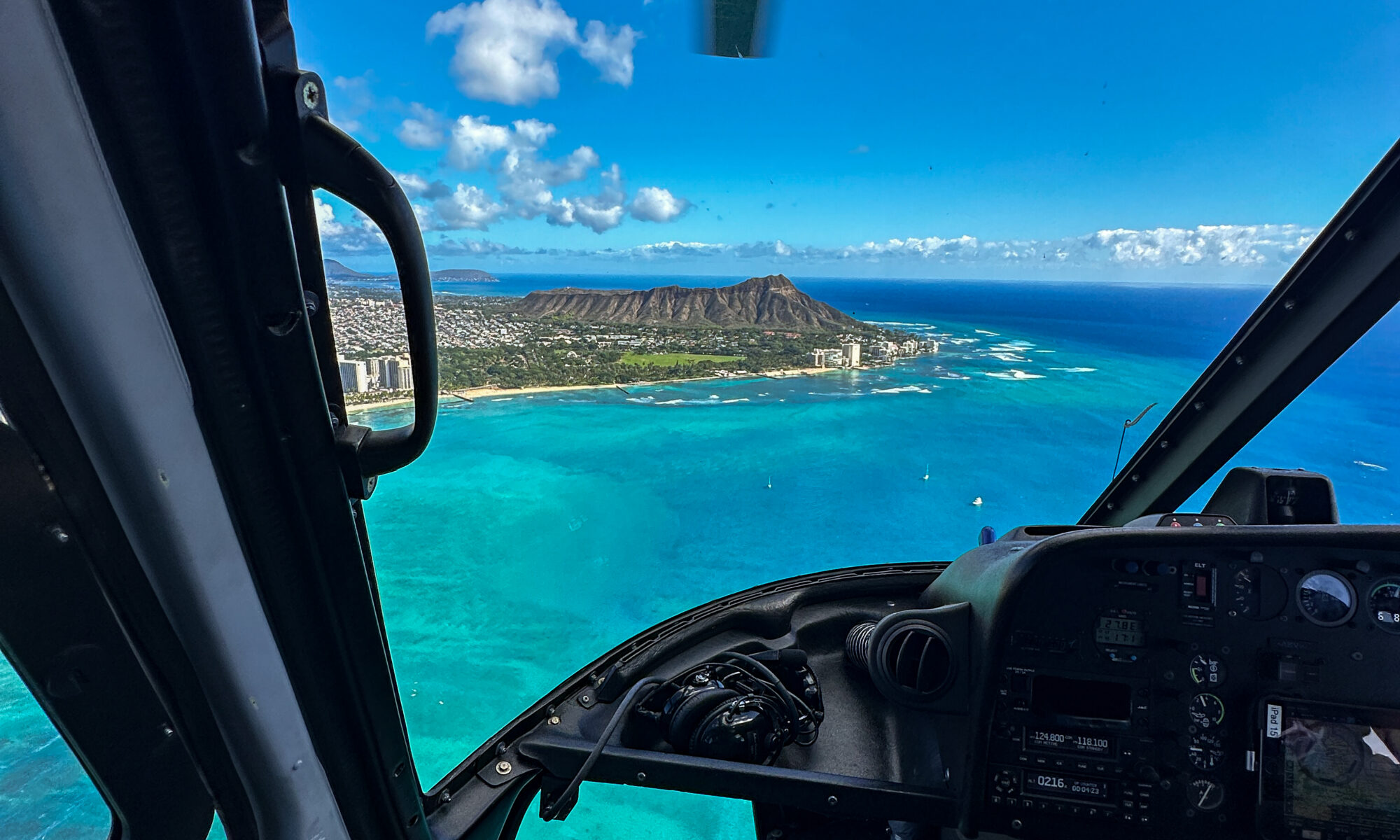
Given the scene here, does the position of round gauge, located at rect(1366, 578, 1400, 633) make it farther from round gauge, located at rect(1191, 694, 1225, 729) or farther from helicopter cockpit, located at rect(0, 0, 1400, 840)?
round gauge, located at rect(1191, 694, 1225, 729)

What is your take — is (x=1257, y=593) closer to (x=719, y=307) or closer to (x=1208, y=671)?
(x=1208, y=671)

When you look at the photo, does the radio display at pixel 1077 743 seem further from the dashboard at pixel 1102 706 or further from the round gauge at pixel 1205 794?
the round gauge at pixel 1205 794

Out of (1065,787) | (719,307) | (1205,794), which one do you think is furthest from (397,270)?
(719,307)

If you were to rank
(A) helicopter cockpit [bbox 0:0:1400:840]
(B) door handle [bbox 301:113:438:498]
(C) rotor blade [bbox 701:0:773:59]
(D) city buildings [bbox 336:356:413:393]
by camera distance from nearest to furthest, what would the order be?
(A) helicopter cockpit [bbox 0:0:1400:840] → (B) door handle [bbox 301:113:438:498] → (D) city buildings [bbox 336:356:413:393] → (C) rotor blade [bbox 701:0:773:59]

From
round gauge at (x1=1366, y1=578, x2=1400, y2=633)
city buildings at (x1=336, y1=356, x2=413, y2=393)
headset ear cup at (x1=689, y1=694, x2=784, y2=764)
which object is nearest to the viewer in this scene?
city buildings at (x1=336, y1=356, x2=413, y2=393)

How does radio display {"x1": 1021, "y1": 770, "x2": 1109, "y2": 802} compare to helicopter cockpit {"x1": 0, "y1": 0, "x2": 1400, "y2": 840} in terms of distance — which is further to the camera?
radio display {"x1": 1021, "y1": 770, "x2": 1109, "y2": 802}

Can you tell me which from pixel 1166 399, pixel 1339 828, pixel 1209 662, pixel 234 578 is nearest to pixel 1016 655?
pixel 1209 662

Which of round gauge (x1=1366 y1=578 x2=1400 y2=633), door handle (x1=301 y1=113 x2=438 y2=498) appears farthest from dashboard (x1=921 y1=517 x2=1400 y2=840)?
door handle (x1=301 y1=113 x2=438 y2=498)

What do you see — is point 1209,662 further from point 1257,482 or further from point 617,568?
point 617,568
